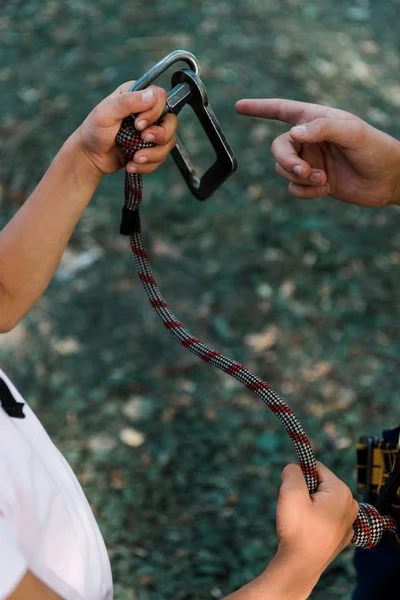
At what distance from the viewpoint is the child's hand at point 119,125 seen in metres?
0.94

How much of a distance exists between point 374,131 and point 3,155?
1901 mm

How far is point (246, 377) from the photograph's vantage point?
987 millimetres

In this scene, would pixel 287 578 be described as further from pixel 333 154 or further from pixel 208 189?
pixel 333 154

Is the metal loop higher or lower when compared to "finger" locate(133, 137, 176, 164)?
higher

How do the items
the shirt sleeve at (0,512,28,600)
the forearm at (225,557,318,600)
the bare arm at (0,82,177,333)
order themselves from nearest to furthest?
the shirt sleeve at (0,512,28,600) → the forearm at (225,557,318,600) → the bare arm at (0,82,177,333)

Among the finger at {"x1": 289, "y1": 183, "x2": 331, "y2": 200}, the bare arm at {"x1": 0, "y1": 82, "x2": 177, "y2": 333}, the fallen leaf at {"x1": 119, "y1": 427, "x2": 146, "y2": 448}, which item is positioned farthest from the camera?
the fallen leaf at {"x1": 119, "y1": 427, "x2": 146, "y2": 448}

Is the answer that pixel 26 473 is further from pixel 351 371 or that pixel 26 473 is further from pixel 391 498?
pixel 351 371

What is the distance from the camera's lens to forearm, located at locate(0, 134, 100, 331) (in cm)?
111

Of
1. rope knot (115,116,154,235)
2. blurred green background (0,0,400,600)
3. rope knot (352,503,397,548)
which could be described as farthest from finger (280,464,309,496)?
blurred green background (0,0,400,600)

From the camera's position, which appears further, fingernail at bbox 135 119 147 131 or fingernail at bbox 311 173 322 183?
fingernail at bbox 311 173 322 183

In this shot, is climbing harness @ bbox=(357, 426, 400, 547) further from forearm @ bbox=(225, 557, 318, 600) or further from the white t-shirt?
the white t-shirt

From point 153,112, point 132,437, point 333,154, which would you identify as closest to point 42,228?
point 153,112

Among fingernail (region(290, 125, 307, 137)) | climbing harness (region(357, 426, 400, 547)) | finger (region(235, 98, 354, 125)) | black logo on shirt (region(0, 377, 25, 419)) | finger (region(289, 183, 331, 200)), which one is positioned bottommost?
climbing harness (region(357, 426, 400, 547))

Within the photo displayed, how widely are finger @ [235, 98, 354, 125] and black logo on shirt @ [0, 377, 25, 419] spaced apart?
2.18 feet
